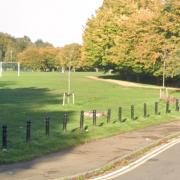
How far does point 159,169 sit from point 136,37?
178 feet

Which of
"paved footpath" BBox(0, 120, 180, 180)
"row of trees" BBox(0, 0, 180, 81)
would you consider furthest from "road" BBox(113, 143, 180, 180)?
"row of trees" BBox(0, 0, 180, 81)

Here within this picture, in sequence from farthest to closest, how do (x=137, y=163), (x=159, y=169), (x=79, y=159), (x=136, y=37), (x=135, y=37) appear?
(x=135, y=37), (x=136, y=37), (x=79, y=159), (x=137, y=163), (x=159, y=169)

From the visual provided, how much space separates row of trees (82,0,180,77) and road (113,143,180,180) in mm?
34361

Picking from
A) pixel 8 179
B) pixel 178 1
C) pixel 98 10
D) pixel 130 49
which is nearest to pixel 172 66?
pixel 178 1

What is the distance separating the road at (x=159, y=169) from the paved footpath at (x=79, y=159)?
112 centimetres

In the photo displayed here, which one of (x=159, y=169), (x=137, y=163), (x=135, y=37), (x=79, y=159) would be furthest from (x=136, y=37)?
(x=159, y=169)

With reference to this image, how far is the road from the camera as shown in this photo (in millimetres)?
13120

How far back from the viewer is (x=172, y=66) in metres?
51.5

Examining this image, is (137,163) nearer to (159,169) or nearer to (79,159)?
(159,169)

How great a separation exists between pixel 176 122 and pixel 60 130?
31.0 ft

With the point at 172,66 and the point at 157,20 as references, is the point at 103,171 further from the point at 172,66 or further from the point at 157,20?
the point at 157,20

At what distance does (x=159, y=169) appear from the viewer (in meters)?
14.3

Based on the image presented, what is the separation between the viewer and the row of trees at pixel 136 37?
59062 mm

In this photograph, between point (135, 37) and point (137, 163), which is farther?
point (135, 37)
